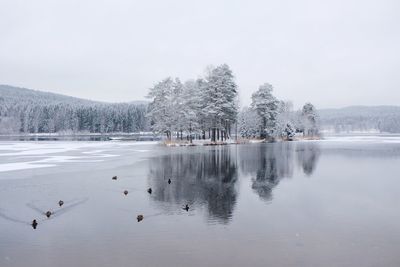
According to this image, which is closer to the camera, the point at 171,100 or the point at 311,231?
the point at 311,231

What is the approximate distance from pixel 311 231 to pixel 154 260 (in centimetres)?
627

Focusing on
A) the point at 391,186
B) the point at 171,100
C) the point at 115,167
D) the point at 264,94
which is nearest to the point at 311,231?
the point at 391,186

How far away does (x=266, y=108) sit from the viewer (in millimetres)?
94625

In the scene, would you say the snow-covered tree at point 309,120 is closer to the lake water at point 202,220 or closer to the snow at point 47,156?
the snow at point 47,156

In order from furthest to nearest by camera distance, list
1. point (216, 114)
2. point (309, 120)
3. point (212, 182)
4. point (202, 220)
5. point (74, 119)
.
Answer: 1. point (74, 119)
2. point (309, 120)
3. point (216, 114)
4. point (212, 182)
5. point (202, 220)

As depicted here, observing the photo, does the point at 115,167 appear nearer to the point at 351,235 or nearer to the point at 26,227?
the point at 26,227

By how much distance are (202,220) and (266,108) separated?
267 ft

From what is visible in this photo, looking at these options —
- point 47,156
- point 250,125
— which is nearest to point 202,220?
point 47,156

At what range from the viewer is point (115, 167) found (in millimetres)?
34906

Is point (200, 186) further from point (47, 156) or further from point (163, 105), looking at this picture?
point (163, 105)

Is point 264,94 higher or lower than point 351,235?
higher

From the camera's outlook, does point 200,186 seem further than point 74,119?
No

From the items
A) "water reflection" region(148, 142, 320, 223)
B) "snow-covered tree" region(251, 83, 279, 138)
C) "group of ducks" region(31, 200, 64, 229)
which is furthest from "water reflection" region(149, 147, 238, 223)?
"snow-covered tree" region(251, 83, 279, 138)

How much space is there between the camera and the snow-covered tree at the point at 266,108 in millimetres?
94188
